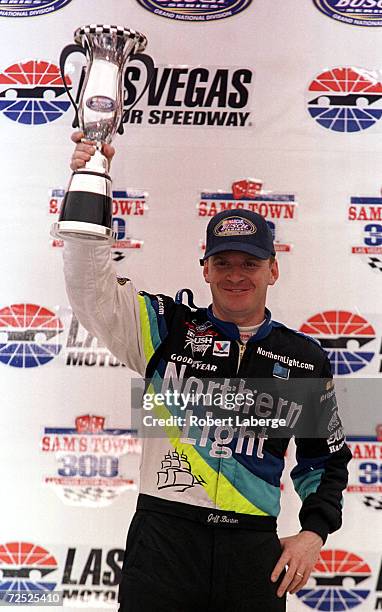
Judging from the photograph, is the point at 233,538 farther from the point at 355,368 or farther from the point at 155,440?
the point at 355,368

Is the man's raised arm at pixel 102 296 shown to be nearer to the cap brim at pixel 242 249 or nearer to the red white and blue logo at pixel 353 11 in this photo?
the cap brim at pixel 242 249

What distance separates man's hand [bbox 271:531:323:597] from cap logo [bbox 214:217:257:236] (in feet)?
2.27

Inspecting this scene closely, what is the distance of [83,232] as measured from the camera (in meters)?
1.32

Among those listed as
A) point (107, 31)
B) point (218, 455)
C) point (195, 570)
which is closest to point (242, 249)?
point (218, 455)

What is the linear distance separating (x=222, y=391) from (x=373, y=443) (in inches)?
31.4

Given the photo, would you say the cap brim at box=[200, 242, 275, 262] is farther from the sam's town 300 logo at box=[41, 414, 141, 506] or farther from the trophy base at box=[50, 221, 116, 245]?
the sam's town 300 logo at box=[41, 414, 141, 506]

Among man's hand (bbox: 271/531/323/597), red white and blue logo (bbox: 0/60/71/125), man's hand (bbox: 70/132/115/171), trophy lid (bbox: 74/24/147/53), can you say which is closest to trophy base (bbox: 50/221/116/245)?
man's hand (bbox: 70/132/115/171)

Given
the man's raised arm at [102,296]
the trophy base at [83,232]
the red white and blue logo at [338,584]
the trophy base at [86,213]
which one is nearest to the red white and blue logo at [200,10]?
the man's raised arm at [102,296]

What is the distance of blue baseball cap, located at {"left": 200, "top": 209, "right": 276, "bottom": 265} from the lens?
1494 millimetres

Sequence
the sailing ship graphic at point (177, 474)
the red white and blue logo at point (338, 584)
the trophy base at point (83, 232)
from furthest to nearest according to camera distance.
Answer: the red white and blue logo at point (338, 584) → the sailing ship graphic at point (177, 474) → the trophy base at point (83, 232)

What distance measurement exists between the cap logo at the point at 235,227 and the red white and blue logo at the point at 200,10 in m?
0.89

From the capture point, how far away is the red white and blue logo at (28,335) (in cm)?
206

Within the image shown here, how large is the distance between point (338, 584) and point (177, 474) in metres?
0.92

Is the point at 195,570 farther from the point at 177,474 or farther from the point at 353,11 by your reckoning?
the point at 353,11
